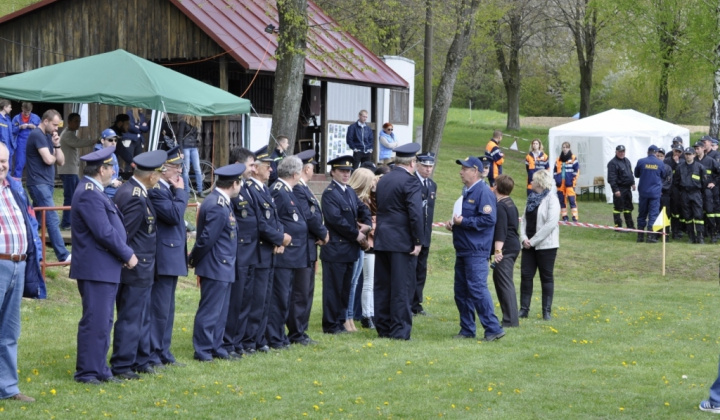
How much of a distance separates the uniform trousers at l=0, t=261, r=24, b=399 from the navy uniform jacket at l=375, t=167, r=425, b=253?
4491mm

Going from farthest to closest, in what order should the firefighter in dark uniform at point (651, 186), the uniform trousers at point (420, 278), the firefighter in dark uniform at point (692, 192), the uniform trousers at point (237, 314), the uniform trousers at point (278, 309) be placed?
the firefighter in dark uniform at point (651, 186), the firefighter in dark uniform at point (692, 192), the uniform trousers at point (420, 278), the uniform trousers at point (278, 309), the uniform trousers at point (237, 314)

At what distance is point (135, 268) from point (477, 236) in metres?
4.16

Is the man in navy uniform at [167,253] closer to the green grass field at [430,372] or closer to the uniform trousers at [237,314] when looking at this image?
the green grass field at [430,372]

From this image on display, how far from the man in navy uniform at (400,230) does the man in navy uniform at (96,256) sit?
3574mm

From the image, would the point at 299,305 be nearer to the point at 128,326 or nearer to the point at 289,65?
the point at 128,326

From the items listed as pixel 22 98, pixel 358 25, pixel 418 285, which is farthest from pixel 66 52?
pixel 418 285

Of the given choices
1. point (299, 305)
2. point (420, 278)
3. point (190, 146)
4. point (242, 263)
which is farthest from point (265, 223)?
point (190, 146)

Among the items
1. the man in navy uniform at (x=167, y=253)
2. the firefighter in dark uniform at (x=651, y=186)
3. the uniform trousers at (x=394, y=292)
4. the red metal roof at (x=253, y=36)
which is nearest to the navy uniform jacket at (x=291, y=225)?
the uniform trousers at (x=394, y=292)

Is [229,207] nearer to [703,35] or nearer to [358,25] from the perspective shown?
[358,25]

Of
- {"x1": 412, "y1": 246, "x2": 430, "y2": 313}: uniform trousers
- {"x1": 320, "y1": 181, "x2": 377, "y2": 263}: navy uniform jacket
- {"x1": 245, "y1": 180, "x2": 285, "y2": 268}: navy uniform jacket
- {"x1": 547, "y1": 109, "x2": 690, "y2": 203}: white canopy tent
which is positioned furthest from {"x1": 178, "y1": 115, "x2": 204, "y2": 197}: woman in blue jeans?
{"x1": 547, "y1": 109, "x2": 690, "y2": 203}: white canopy tent

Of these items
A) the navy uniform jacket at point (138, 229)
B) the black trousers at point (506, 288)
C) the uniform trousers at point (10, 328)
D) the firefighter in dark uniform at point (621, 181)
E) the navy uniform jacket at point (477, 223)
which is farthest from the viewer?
the firefighter in dark uniform at point (621, 181)

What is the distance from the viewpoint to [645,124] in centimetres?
3067

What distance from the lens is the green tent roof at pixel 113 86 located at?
14805 millimetres

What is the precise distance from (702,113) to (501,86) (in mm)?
13153
